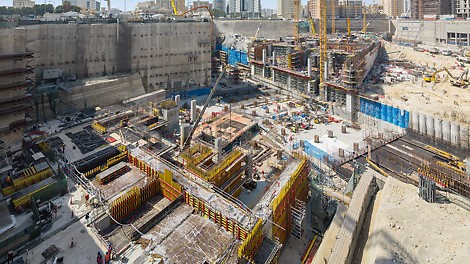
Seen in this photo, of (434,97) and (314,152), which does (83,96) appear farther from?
(434,97)

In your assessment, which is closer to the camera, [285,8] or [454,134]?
[454,134]

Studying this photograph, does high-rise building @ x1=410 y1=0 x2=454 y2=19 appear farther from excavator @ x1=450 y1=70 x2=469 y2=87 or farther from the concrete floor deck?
the concrete floor deck

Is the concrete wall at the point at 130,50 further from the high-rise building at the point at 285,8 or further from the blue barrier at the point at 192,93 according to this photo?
the high-rise building at the point at 285,8

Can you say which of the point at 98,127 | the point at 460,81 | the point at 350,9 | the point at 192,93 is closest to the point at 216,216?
the point at 98,127

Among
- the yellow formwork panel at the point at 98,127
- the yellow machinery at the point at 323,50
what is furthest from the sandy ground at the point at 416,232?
the yellow machinery at the point at 323,50

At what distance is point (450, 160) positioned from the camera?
2880 cm

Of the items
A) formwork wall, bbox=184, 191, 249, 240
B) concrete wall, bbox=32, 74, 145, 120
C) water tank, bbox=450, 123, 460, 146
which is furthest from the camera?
concrete wall, bbox=32, 74, 145, 120

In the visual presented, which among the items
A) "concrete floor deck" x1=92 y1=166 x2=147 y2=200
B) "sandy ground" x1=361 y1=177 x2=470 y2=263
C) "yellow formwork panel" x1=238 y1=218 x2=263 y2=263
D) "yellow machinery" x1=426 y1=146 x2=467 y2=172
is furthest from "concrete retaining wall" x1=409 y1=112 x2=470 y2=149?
"concrete floor deck" x1=92 y1=166 x2=147 y2=200

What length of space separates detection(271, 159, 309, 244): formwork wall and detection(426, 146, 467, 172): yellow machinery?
13.8m

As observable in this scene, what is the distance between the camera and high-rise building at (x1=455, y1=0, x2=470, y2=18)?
109 meters

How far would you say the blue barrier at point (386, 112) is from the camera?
4016 centimetres

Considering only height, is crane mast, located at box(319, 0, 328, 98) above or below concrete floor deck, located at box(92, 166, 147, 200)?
above

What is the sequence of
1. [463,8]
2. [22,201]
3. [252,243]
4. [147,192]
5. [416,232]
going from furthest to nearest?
[463,8]
[147,192]
[22,201]
[416,232]
[252,243]

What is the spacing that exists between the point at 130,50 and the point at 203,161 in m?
38.0
